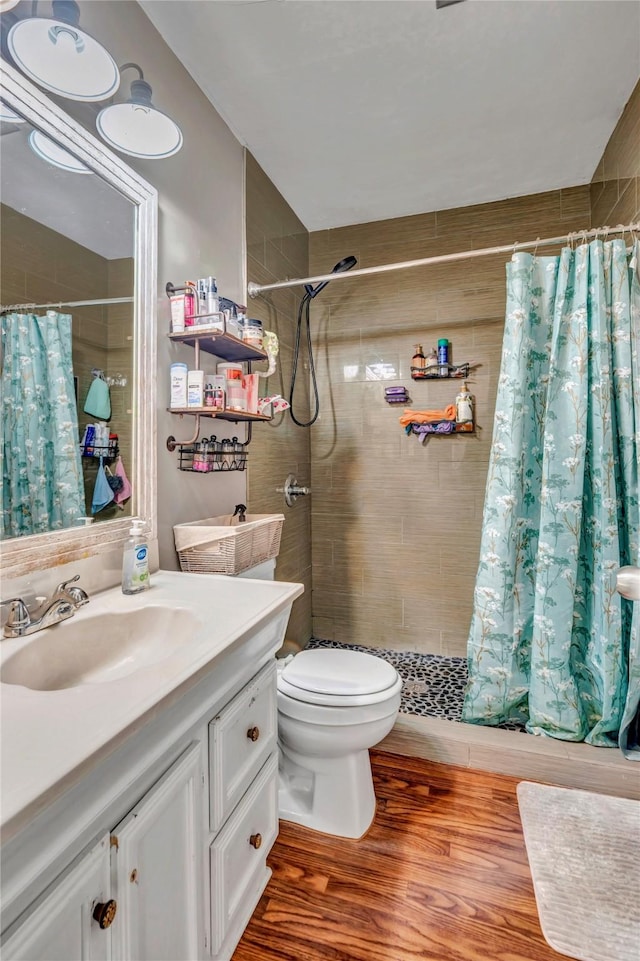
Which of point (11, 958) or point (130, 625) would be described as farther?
point (130, 625)

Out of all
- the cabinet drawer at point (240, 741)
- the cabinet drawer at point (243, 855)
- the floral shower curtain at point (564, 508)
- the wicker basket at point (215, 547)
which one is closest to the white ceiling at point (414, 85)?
the floral shower curtain at point (564, 508)

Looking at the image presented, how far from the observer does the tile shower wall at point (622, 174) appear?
1.68m

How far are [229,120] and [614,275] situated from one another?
1.64 m

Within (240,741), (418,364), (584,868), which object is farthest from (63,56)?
(584,868)

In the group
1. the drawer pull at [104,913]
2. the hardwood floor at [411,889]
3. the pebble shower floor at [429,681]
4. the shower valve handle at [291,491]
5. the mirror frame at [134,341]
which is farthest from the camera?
the shower valve handle at [291,491]

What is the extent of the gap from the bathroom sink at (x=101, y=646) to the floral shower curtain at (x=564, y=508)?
1.32 meters

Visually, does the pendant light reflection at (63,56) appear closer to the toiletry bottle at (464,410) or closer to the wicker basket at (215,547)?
the wicker basket at (215,547)

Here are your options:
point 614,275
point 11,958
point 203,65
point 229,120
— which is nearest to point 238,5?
point 203,65

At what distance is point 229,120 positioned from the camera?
182 cm

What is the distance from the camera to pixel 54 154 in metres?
1.06

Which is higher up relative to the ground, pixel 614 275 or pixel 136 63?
pixel 136 63

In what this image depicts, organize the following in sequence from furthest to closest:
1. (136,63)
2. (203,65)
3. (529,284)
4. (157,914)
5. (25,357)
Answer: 1. (529,284)
2. (203,65)
3. (136,63)
4. (25,357)
5. (157,914)

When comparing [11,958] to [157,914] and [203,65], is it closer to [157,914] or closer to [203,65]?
[157,914]

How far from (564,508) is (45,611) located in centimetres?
171
